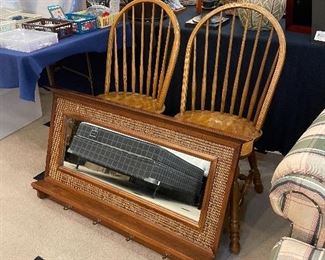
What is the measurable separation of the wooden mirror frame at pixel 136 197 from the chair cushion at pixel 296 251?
0.36 metres

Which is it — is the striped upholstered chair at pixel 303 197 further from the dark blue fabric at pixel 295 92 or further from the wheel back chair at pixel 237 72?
the dark blue fabric at pixel 295 92

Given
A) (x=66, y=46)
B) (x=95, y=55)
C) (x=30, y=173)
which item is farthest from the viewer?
(x=95, y=55)

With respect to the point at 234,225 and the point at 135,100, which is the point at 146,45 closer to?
→ the point at 135,100

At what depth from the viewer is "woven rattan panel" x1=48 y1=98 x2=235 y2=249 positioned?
1478mm

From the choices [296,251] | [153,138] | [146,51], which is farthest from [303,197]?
[146,51]

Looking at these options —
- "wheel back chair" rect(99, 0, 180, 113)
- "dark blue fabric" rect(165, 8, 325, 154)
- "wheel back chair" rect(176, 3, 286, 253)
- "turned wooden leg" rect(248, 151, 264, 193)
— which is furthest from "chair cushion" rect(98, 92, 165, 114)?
"turned wooden leg" rect(248, 151, 264, 193)

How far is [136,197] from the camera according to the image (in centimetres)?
168

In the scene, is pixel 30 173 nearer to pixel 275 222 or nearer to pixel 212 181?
pixel 212 181

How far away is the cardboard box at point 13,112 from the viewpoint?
8.31 feet

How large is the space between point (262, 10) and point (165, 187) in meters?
0.92

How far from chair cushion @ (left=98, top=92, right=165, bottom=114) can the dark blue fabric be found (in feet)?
1.05

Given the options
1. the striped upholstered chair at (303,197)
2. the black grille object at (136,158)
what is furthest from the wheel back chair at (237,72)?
the striped upholstered chair at (303,197)

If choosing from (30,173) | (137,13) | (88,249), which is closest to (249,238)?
(88,249)

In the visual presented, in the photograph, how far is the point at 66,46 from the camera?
1.95 metres
